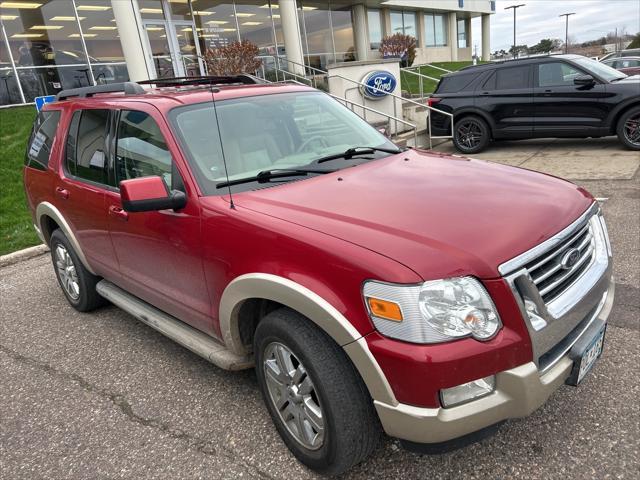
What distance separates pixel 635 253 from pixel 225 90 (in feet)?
12.5

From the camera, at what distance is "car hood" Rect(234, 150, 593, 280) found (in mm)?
1949

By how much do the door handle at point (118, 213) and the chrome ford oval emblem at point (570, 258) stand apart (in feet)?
8.07

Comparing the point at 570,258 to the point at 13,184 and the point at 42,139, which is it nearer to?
the point at 42,139

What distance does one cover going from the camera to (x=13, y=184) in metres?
8.42

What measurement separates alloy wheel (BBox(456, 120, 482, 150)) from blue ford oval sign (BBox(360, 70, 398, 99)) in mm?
2218

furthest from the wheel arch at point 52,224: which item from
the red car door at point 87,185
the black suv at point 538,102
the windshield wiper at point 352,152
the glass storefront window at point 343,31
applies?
the glass storefront window at point 343,31

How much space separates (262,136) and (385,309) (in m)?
1.56

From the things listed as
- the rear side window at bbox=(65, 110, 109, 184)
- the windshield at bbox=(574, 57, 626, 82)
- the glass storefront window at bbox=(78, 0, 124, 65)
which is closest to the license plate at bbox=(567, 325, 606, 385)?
the rear side window at bbox=(65, 110, 109, 184)

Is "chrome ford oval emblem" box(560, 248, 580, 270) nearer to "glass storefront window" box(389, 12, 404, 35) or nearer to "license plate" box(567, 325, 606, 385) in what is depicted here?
"license plate" box(567, 325, 606, 385)

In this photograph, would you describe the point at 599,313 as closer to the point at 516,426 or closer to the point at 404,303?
the point at 516,426

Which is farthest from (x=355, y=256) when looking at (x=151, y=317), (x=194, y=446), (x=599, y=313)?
(x=151, y=317)

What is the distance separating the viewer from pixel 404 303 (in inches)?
73.3

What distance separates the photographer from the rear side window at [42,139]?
4203 mm

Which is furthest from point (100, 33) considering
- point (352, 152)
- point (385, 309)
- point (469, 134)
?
point (385, 309)
